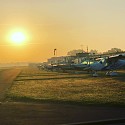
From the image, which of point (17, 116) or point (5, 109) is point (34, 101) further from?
point (17, 116)

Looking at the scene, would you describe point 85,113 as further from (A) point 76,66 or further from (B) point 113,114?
(A) point 76,66

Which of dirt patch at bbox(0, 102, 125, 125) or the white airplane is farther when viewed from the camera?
the white airplane

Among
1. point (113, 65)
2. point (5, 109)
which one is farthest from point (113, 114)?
point (113, 65)

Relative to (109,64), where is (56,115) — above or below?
below

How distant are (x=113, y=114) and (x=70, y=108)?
3121 millimetres

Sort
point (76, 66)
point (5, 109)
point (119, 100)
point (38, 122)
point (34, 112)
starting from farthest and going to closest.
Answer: point (76, 66) → point (119, 100) → point (5, 109) → point (34, 112) → point (38, 122)

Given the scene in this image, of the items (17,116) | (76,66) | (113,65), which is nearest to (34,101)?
(17,116)

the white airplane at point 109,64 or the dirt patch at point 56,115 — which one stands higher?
the white airplane at point 109,64

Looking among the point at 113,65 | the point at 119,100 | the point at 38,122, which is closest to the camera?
the point at 38,122

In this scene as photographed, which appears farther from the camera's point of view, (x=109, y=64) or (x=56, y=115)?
(x=109, y=64)

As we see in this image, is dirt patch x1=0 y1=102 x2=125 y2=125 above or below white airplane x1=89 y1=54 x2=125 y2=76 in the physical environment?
below

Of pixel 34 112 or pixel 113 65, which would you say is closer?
pixel 34 112

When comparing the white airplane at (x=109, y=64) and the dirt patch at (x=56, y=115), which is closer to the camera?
the dirt patch at (x=56, y=115)

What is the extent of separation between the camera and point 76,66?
7181 cm
